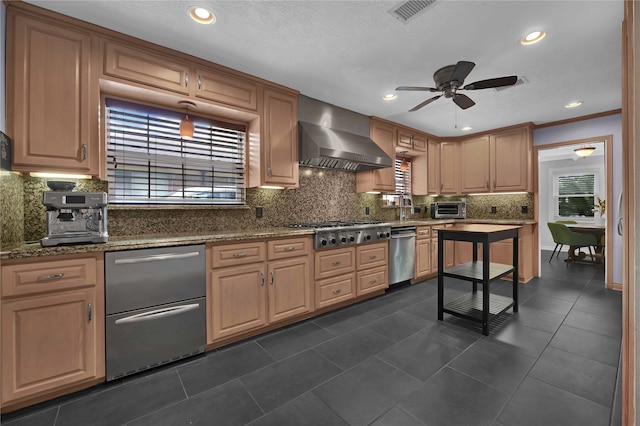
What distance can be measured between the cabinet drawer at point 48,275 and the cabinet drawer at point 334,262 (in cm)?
188

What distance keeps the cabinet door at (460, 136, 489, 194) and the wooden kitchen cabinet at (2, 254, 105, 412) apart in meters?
5.38

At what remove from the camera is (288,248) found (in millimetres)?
2680

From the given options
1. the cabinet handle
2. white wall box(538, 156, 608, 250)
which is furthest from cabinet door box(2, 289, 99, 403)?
white wall box(538, 156, 608, 250)

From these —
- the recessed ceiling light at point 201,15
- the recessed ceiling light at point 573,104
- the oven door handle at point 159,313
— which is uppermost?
the recessed ceiling light at point 573,104

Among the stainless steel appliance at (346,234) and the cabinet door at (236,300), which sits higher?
the stainless steel appliance at (346,234)

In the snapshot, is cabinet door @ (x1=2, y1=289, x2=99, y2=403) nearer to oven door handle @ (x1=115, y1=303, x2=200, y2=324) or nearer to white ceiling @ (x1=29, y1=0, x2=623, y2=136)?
oven door handle @ (x1=115, y1=303, x2=200, y2=324)

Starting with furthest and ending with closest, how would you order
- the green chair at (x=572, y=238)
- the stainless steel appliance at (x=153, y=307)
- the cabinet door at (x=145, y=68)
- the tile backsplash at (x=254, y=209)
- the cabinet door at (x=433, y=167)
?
the green chair at (x=572, y=238) < the cabinet door at (x=433, y=167) < the cabinet door at (x=145, y=68) < the tile backsplash at (x=254, y=209) < the stainless steel appliance at (x=153, y=307)

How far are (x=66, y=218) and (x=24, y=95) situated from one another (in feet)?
2.83

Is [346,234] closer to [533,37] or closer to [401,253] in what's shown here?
[401,253]

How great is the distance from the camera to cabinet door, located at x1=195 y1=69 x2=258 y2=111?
2.51m

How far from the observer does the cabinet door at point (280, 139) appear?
2944mm

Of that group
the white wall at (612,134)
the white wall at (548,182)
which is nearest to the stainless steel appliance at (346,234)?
the white wall at (612,134)

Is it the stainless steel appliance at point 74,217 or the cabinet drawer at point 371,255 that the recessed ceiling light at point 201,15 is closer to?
the stainless steel appliance at point 74,217

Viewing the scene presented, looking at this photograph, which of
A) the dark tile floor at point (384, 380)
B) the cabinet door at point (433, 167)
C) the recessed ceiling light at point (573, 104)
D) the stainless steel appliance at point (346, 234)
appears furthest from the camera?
the cabinet door at point (433, 167)
